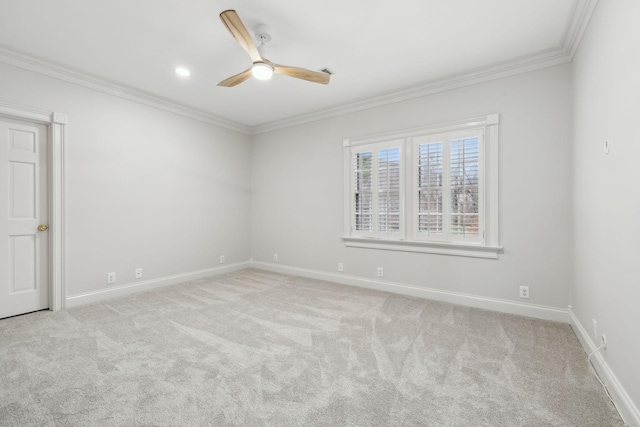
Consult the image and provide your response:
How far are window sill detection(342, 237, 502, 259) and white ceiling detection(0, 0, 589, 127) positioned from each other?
2057 mm

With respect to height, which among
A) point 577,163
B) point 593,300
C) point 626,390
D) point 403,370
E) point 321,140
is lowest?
point 403,370

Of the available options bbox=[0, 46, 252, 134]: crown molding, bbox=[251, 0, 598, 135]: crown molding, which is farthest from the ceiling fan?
bbox=[0, 46, 252, 134]: crown molding

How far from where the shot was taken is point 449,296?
11.9ft

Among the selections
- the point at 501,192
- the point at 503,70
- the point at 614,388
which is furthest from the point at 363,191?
the point at 614,388

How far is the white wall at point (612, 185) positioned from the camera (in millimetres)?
1607

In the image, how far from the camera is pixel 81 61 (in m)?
3.20

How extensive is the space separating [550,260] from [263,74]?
11.3 feet

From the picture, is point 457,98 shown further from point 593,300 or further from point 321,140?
point 593,300

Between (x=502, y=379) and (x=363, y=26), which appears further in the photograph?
(x=363, y=26)

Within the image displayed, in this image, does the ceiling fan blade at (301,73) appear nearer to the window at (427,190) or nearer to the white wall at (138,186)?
the window at (427,190)

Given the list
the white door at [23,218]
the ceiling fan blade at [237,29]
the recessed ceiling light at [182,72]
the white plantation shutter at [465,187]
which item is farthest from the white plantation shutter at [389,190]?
the white door at [23,218]

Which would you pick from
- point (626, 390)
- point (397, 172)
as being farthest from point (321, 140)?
point (626, 390)

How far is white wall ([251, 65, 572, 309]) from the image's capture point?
9.94 feet

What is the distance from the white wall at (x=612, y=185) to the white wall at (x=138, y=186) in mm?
4851
